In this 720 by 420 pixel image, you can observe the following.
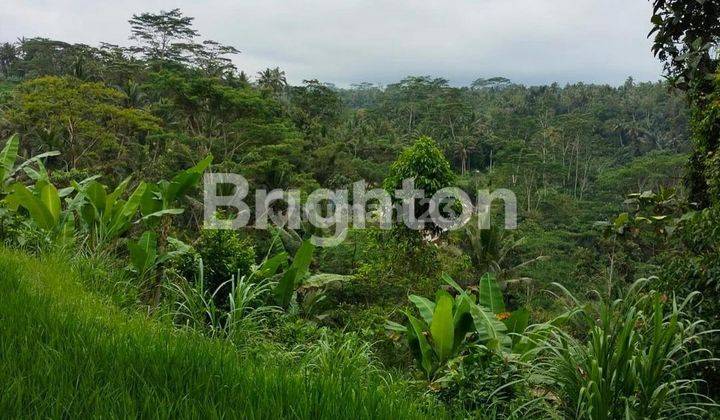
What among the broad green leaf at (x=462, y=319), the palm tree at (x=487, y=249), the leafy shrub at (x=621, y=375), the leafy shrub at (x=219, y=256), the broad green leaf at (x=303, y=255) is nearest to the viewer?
the leafy shrub at (x=621, y=375)

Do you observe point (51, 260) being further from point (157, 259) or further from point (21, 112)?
point (21, 112)

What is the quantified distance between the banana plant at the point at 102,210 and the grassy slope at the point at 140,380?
3025 millimetres

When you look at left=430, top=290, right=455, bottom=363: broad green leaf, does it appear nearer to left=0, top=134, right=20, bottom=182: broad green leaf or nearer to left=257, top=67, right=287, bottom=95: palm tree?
left=0, top=134, right=20, bottom=182: broad green leaf

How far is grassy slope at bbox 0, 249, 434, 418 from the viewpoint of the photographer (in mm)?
1456

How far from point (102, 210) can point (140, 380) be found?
4.06m

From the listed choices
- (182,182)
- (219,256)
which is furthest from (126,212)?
(219,256)

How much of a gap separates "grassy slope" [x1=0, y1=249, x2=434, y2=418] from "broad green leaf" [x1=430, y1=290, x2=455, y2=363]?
2.01 metres

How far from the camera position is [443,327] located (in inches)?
157

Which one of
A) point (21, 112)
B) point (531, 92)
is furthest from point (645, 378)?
point (531, 92)

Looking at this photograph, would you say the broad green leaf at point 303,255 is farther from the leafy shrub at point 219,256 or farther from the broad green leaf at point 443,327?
the broad green leaf at point 443,327

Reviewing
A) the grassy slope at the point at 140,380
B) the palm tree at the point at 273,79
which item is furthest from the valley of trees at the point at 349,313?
the palm tree at the point at 273,79

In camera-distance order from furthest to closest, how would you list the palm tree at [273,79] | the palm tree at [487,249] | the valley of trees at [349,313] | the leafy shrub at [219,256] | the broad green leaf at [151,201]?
1. the palm tree at [273,79]
2. the palm tree at [487,249]
3. the leafy shrub at [219,256]
4. the broad green leaf at [151,201]
5. the valley of trees at [349,313]

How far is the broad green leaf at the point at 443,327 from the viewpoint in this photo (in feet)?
12.8

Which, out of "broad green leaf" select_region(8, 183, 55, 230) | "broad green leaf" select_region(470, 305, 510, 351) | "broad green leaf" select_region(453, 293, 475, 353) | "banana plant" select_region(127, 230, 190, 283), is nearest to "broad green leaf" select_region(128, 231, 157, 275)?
"banana plant" select_region(127, 230, 190, 283)
